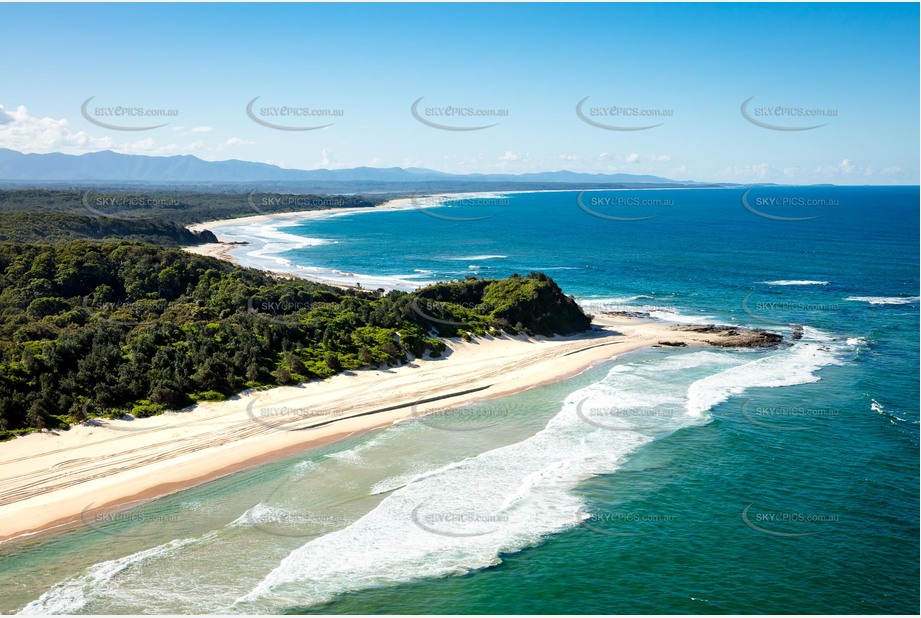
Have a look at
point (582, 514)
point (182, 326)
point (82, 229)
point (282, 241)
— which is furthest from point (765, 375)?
point (282, 241)

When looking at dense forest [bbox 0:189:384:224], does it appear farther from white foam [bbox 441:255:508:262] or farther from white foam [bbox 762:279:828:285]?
white foam [bbox 762:279:828:285]

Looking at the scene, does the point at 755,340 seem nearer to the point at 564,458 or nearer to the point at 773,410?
the point at 773,410

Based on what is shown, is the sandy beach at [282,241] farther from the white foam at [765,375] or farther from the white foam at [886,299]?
the white foam at [886,299]

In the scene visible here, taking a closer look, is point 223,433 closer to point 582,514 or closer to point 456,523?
point 456,523

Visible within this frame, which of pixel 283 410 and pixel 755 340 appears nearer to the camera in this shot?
pixel 283 410

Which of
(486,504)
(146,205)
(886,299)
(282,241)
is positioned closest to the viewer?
(486,504)

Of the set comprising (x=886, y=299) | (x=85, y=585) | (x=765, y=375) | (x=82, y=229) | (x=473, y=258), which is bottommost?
(x=85, y=585)

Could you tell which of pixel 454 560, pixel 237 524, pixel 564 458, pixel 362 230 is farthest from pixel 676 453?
pixel 362 230
